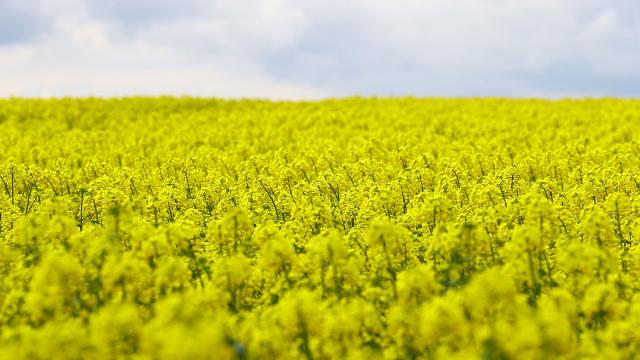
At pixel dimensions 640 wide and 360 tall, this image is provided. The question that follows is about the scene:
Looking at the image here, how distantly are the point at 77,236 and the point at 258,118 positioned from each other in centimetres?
2357

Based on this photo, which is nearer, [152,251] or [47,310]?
[47,310]

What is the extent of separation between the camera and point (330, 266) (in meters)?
8.03

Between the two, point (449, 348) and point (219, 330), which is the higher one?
point (219, 330)

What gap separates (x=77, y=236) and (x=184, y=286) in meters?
1.48

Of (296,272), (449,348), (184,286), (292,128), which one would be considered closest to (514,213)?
(296,272)

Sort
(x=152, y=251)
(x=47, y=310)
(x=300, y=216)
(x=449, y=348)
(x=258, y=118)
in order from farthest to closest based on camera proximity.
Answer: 1. (x=258, y=118)
2. (x=300, y=216)
3. (x=152, y=251)
4. (x=47, y=310)
5. (x=449, y=348)

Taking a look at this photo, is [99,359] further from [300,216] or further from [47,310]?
[300,216]

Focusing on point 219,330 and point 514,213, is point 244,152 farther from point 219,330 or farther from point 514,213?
point 219,330

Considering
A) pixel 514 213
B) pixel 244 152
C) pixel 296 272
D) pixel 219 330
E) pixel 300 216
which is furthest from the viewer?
pixel 244 152

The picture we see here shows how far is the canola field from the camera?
20.7ft

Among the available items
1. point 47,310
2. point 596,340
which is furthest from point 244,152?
point 596,340

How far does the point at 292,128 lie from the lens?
28.4 metres

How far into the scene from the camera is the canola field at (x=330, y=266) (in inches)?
249

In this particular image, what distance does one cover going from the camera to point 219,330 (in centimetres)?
555
